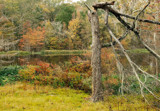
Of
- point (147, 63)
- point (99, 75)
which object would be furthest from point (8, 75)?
point (147, 63)

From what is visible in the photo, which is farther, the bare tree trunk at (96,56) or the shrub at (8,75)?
the shrub at (8,75)

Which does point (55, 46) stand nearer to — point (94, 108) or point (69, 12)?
point (69, 12)

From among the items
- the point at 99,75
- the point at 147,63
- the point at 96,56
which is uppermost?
the point at 96,56

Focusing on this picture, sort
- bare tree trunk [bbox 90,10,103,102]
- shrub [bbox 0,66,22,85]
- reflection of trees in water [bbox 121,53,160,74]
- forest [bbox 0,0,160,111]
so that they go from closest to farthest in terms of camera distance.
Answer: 1. forest [bbox 0,0,160,111]
2. bare tree trunk [bbox 90,10,103,102]
3. shrub [bbox 0,66,22,85]
4. reflection of trees in water [bbox 121,53,160,74]

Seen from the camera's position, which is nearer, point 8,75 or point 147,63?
point 8,75

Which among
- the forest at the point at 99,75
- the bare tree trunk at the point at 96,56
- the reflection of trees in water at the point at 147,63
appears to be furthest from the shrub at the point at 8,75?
the reflection of trees in water at the point at 147,63

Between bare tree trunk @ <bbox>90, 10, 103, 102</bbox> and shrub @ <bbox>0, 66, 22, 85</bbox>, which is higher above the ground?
bare tree trunk @ <bbox>90, 10, 103, 102</bbox>

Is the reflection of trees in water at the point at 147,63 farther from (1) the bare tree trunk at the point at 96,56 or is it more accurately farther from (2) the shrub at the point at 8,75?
(2) the shrub at the point at 8,75

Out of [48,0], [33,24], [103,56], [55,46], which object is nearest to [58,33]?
[55,46]

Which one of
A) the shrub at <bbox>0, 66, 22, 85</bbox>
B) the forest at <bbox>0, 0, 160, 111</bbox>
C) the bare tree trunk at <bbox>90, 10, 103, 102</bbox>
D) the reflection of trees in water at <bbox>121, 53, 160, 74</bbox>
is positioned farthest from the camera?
the reflection of trees in water at <bbox>121, 53, 160, 74</bbox>

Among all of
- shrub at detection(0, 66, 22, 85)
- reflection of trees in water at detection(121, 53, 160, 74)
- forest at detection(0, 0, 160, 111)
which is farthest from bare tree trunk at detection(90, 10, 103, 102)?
shrub at detection(0, 66, 22, 85)

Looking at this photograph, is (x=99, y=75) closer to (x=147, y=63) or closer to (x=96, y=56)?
(x=96, y=56)

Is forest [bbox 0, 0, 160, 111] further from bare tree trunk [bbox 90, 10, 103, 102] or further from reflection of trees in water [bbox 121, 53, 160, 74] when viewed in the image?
reflection of trees in water [bbox 121, 53, 160, 74]

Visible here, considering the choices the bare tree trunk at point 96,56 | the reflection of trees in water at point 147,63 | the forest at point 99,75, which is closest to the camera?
the forest at point 99,75
